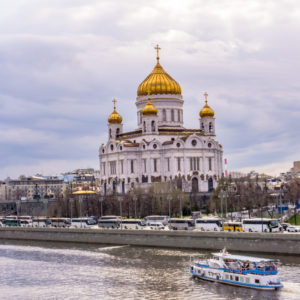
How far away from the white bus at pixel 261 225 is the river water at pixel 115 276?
503cm

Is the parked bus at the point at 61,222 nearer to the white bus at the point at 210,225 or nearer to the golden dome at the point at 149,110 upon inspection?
the white bus at the point at 210,225

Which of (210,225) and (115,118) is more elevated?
(115,118)

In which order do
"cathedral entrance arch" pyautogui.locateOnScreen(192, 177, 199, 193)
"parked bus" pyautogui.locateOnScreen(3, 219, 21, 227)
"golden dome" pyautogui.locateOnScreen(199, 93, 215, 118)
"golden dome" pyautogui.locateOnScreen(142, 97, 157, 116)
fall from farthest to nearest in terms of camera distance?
1. "golden dome" pyautogui.locateOnScreen(199, 93, 215, 118)
2. "golden dome" pyautogui.locateOnScreen(142, 97, 157, 116)
3. "cathedral entrance arch" pyautogui.locateOnScreen(192, 177, 199, 193)
4. "parked bus" pyautogui.locateOnScreen(3, 219, 21, 227)

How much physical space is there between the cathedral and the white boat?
1979 inches

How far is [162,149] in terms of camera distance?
96312 mm

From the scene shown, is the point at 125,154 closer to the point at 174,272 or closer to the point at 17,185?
the point at 174,272

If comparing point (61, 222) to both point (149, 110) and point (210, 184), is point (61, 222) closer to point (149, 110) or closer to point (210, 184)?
point (149, 110)

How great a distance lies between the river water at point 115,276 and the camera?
3731cm

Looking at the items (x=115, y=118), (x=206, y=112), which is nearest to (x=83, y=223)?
(x=115, y=118)

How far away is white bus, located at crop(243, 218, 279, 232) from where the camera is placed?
177ft

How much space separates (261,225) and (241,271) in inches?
620

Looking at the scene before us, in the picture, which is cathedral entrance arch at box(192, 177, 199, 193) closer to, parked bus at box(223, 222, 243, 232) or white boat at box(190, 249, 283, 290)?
parked bus at box(223, 222, 243, 232)

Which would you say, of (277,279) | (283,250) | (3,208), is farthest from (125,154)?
(277,279)

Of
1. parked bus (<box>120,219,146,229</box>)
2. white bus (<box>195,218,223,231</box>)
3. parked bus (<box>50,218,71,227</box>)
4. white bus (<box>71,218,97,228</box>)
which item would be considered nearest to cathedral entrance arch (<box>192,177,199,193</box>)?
parked bus (<box>50,218,71,227</box>)
